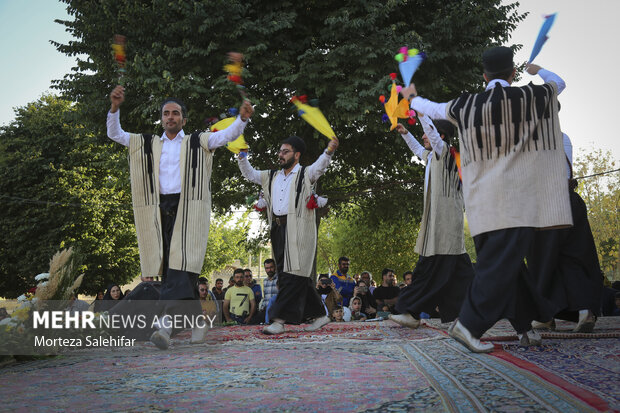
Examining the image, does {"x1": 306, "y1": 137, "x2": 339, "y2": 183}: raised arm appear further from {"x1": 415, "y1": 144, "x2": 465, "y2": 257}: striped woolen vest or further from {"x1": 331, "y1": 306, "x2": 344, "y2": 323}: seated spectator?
{"x1": 331, "y1": 306, "x2": 344, "y2": 323}: seated spectator

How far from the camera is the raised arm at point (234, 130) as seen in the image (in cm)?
509

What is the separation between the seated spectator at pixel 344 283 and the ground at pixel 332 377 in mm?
6391

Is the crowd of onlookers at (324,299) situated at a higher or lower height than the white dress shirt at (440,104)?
lower

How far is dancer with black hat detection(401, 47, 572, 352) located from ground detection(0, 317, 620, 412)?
30cm

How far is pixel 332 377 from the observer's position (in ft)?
10.6

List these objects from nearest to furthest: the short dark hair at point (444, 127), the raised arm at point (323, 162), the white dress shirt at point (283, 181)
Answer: the short dark hair at point (444, 127), the raised arm at point (323, 162), the white dress shirt at point (283, 181)

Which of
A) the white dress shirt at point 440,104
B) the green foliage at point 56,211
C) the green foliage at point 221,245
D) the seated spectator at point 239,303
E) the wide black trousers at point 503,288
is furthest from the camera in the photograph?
the green foliage at point 221,245

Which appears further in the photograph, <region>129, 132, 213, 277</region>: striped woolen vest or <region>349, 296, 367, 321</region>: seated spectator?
<region>349, 296, 367, 321</region>: seated spectator

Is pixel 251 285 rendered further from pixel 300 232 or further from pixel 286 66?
pixel 300 232

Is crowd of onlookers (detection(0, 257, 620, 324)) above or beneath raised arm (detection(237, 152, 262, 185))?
beneath

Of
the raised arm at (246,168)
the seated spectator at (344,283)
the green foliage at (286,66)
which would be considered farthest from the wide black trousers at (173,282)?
the seated spectator at (344,283)

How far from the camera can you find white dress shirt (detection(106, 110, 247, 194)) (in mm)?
5324

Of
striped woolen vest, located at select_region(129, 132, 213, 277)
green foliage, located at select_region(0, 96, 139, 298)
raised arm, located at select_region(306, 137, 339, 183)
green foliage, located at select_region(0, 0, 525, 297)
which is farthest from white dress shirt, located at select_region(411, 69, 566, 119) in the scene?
green foliage, located at select_region(0, 96, 139, 298)

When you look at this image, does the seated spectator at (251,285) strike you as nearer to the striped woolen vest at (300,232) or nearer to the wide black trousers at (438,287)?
the striped woolen vest at (300,232)
